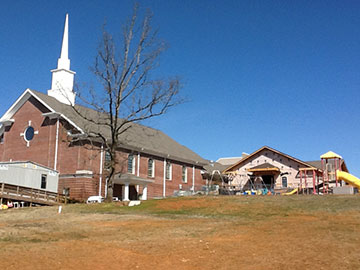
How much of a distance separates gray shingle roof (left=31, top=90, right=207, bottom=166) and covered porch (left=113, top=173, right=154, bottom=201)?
319 cm

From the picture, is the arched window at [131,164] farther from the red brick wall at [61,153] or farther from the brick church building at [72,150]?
the red brick wall at [61,153]

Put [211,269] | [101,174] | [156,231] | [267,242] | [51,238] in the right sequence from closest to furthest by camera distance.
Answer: [211,269] < [267,242] < [51,238] < [156,231] < [101,174]

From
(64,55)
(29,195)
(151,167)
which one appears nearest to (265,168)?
(151,167)

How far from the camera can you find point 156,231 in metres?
17.3

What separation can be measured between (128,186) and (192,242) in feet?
95.9

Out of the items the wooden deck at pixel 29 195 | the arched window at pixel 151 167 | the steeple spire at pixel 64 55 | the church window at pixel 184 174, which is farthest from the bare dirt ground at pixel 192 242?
the church window at pixel 184 174

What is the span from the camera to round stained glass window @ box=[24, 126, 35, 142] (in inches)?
1738

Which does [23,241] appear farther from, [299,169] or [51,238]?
[299,169]

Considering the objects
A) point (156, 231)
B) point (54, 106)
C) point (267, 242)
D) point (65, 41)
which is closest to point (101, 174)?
point (54, 106)

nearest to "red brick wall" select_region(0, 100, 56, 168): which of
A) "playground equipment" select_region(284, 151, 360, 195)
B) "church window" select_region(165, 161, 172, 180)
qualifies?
"church window" select_region(165, 161, 172, 180)

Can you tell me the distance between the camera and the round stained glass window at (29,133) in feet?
145

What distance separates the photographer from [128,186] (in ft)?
143

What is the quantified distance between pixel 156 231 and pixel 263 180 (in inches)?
1273

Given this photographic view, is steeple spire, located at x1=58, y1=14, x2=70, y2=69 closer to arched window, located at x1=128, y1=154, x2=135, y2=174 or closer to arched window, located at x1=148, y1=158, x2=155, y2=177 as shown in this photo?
arched window, located at x1=128, y1=154, x2=135, y2=174
